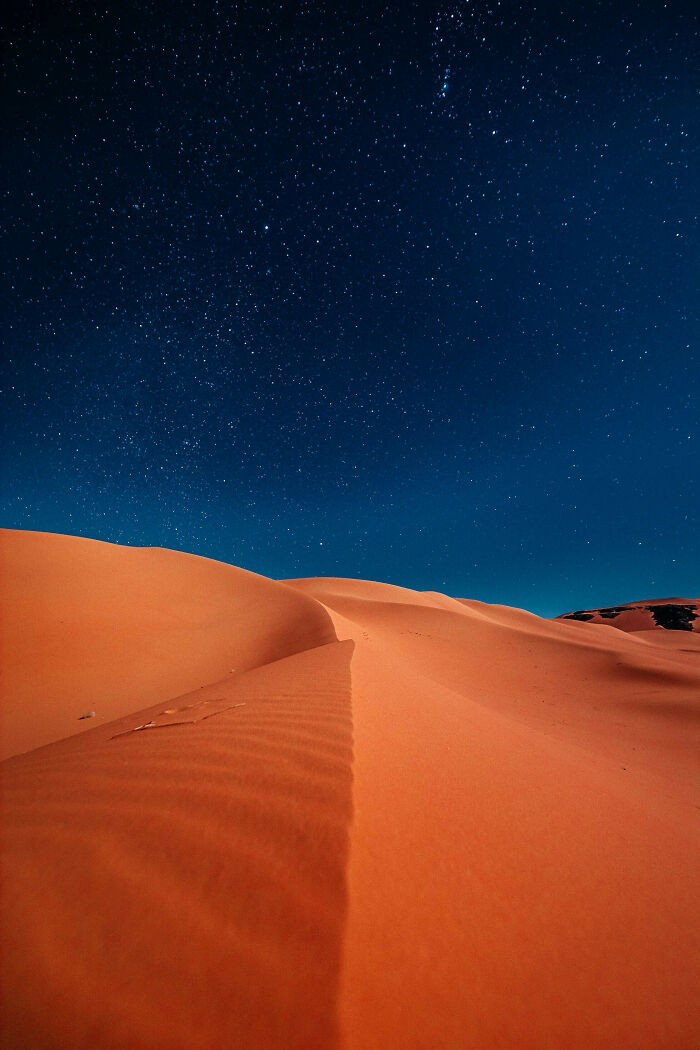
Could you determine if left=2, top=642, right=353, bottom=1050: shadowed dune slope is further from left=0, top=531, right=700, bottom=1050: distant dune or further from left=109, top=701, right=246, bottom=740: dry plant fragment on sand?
left=109, top=701, right=246, bottom=740: dry plant fragment on sand

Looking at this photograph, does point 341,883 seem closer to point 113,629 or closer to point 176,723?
point 176,723

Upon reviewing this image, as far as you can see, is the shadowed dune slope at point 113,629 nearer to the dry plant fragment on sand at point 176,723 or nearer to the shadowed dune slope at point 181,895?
the dry plant fragment on sand at point 176,723

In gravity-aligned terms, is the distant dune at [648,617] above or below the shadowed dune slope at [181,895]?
above

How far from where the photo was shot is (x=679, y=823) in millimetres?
2930

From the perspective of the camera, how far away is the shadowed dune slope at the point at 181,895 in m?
1.08

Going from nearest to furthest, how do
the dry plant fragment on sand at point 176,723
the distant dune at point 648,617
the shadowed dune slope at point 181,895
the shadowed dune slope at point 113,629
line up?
the shadowed dune slope at point 181,895 → the dry plant fragment on sand at point 176,723 → the shadowed dune slope at point 113,629 → the distant dune at point 648,617

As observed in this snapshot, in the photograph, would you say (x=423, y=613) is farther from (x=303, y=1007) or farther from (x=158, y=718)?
(x=303, y=1007)

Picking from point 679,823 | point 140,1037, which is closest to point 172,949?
point 140,1037

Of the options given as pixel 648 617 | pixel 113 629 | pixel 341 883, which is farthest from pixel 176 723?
pixel 648 617

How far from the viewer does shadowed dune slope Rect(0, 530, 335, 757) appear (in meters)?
6.79

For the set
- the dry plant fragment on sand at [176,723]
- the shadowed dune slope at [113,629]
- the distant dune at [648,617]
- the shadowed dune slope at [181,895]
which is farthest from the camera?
the distant dune at [648,617]

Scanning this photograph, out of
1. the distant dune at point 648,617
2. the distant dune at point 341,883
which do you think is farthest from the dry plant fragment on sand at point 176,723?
the distant dune at point 648,617

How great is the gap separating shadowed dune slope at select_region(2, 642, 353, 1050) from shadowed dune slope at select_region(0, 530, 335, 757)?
4.62 m

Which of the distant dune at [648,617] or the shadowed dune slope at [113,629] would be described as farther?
the distant dune at [648,617]
